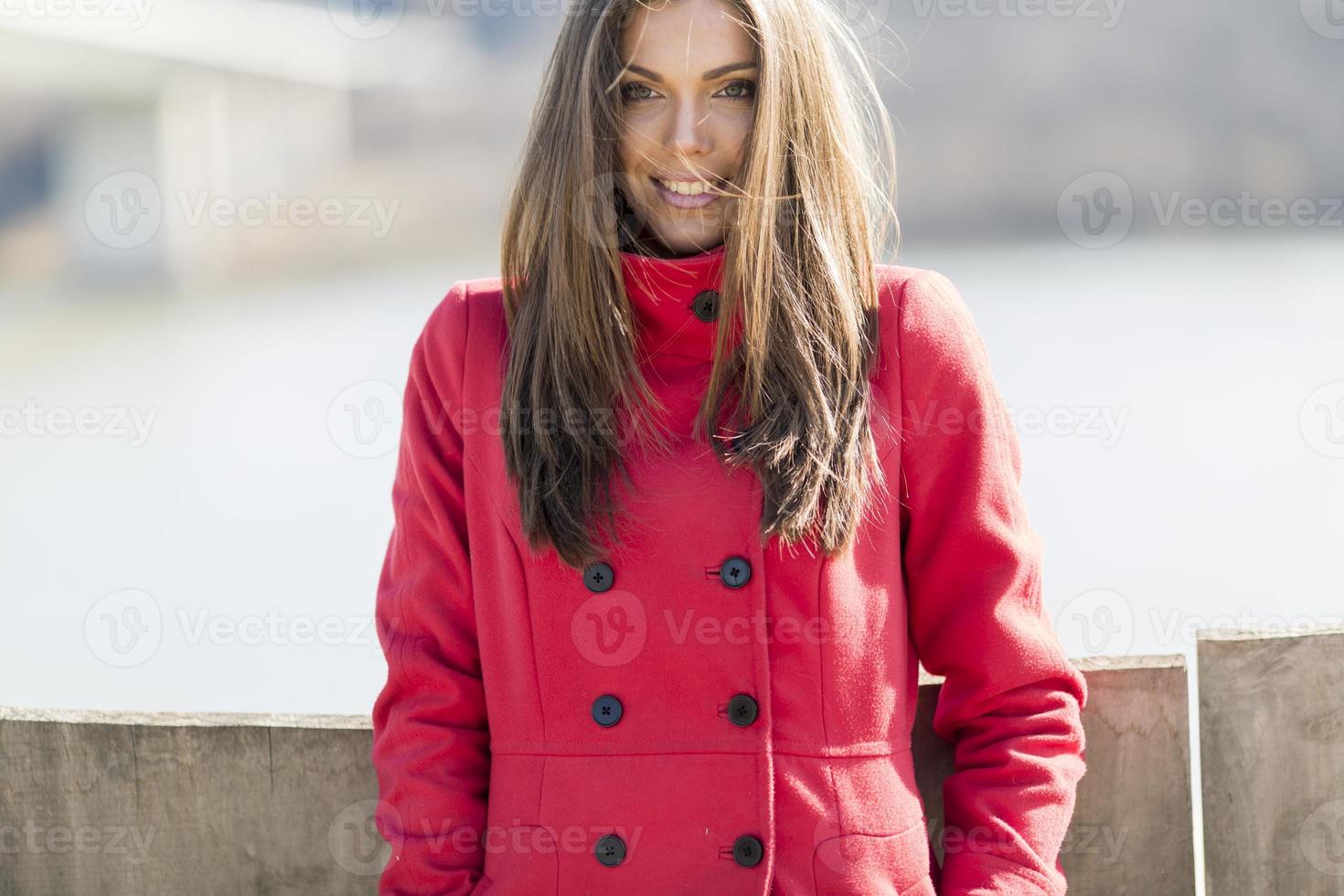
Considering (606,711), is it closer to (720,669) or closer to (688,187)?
(720,669)

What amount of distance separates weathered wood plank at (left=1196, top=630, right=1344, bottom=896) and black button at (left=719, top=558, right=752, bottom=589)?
0.46 metres

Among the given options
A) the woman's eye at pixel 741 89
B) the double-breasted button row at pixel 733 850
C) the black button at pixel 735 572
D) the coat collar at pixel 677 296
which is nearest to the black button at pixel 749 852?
the double-breasted button row at pixel 733 850

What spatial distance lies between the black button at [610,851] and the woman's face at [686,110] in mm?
586

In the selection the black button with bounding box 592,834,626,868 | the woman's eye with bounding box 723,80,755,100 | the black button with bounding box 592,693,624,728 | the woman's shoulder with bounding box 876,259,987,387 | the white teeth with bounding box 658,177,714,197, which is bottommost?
the black button with bounding box 592,834,626,868

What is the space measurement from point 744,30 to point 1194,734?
1046mm

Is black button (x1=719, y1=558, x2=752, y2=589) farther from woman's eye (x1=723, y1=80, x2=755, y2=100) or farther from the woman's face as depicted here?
woman's eye (x1=723, y1=80, x2=755, y2=100)

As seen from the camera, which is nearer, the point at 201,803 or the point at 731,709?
the point at 731,709

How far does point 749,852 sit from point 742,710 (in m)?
0.13

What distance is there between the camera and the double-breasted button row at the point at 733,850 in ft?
4.12

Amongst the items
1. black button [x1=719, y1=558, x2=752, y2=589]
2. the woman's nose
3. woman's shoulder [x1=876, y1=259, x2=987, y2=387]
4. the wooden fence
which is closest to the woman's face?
the woman's nose

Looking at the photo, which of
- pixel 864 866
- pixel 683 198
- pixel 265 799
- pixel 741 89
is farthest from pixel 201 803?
pixel 741 89

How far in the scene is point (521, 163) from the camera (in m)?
1.44

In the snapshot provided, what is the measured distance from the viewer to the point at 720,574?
131 centimetres

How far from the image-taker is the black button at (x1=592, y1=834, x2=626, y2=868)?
1.27 meters
